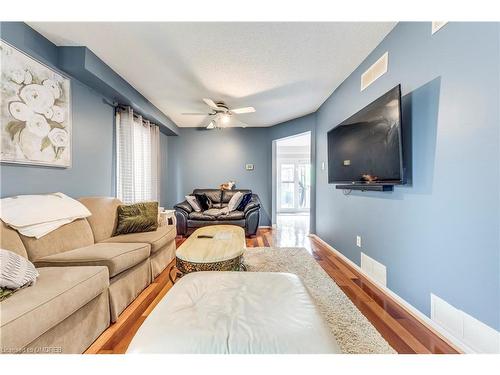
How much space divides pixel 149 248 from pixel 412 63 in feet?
9.59

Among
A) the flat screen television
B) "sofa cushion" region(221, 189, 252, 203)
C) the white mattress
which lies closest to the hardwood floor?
the white mattress

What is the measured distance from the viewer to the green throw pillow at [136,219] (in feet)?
7.70

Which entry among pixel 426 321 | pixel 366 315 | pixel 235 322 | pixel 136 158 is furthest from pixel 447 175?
pixel 136 158

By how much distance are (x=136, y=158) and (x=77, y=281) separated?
2653 mm

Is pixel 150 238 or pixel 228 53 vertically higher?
pixel 228 53

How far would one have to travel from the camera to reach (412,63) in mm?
1651

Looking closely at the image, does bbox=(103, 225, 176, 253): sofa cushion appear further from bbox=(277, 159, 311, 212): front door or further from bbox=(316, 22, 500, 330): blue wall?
bbox=(277, 159, 311, 212): front door

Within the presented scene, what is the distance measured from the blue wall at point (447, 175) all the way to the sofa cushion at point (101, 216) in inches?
116

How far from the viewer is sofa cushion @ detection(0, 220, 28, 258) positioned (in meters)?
1.38

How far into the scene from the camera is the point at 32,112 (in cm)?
182

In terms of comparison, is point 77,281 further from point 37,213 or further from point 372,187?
point 372,187
